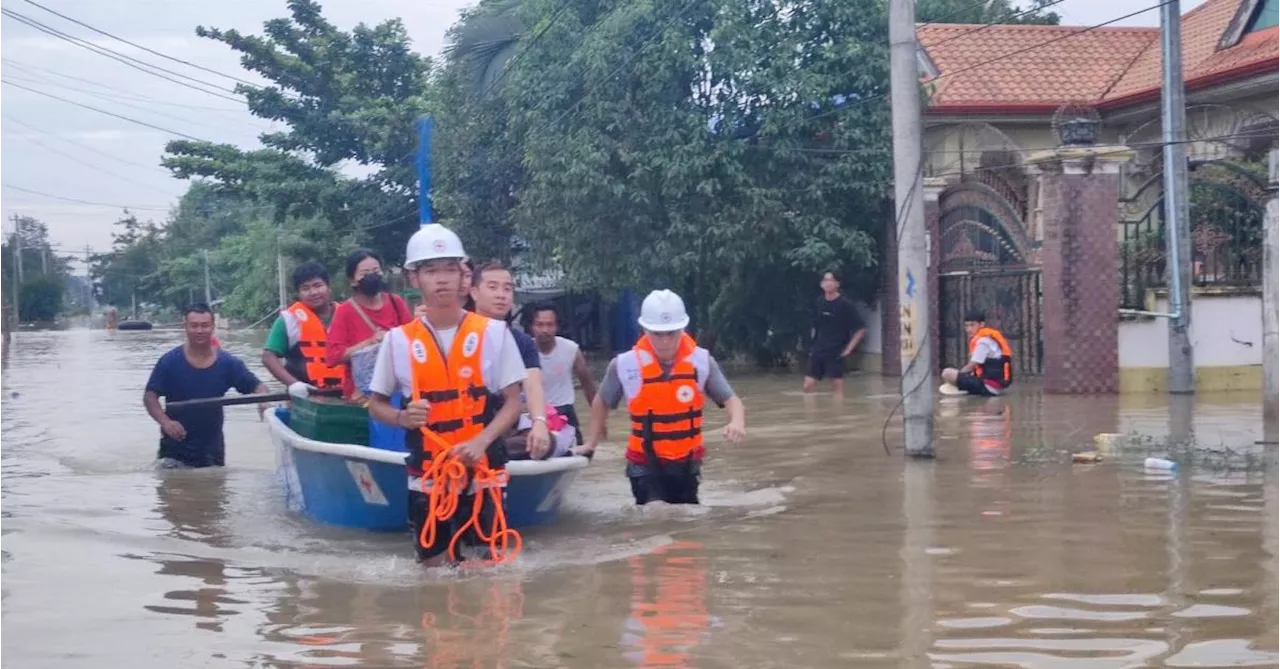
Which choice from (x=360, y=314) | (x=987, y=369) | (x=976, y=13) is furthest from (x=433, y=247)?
(x=976, y=13)

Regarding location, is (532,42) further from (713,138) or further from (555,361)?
(555,361)

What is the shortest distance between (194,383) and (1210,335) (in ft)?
41.9

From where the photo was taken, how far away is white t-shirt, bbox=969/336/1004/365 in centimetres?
1830

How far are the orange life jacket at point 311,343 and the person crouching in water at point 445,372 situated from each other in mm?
4321

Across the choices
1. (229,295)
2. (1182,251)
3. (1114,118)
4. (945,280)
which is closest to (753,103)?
(945,280)

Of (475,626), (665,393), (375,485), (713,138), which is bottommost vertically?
(475,626)

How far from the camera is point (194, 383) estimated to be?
11977 millimetres

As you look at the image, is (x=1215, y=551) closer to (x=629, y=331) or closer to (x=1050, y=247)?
(x=1050, y=247)

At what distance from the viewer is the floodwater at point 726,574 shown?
6180 mm

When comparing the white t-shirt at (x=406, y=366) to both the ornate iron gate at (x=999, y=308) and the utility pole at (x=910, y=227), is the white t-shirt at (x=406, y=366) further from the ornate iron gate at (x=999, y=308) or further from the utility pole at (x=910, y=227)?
the ornate iron gate at (x=999, y=308)

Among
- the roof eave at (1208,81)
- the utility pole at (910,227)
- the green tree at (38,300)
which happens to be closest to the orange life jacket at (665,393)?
the utility pole at (910,227)

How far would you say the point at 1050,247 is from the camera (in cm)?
1875

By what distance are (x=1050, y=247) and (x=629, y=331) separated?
1613 centimetres

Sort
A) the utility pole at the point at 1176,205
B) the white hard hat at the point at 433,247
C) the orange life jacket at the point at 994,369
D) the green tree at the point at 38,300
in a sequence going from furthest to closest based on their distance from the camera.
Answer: the green tree at the point at 38,300
the orange life jacket at the point at 994,369
the utility pole at the point at 1176,205
the white hard hat at the point at 433,247
